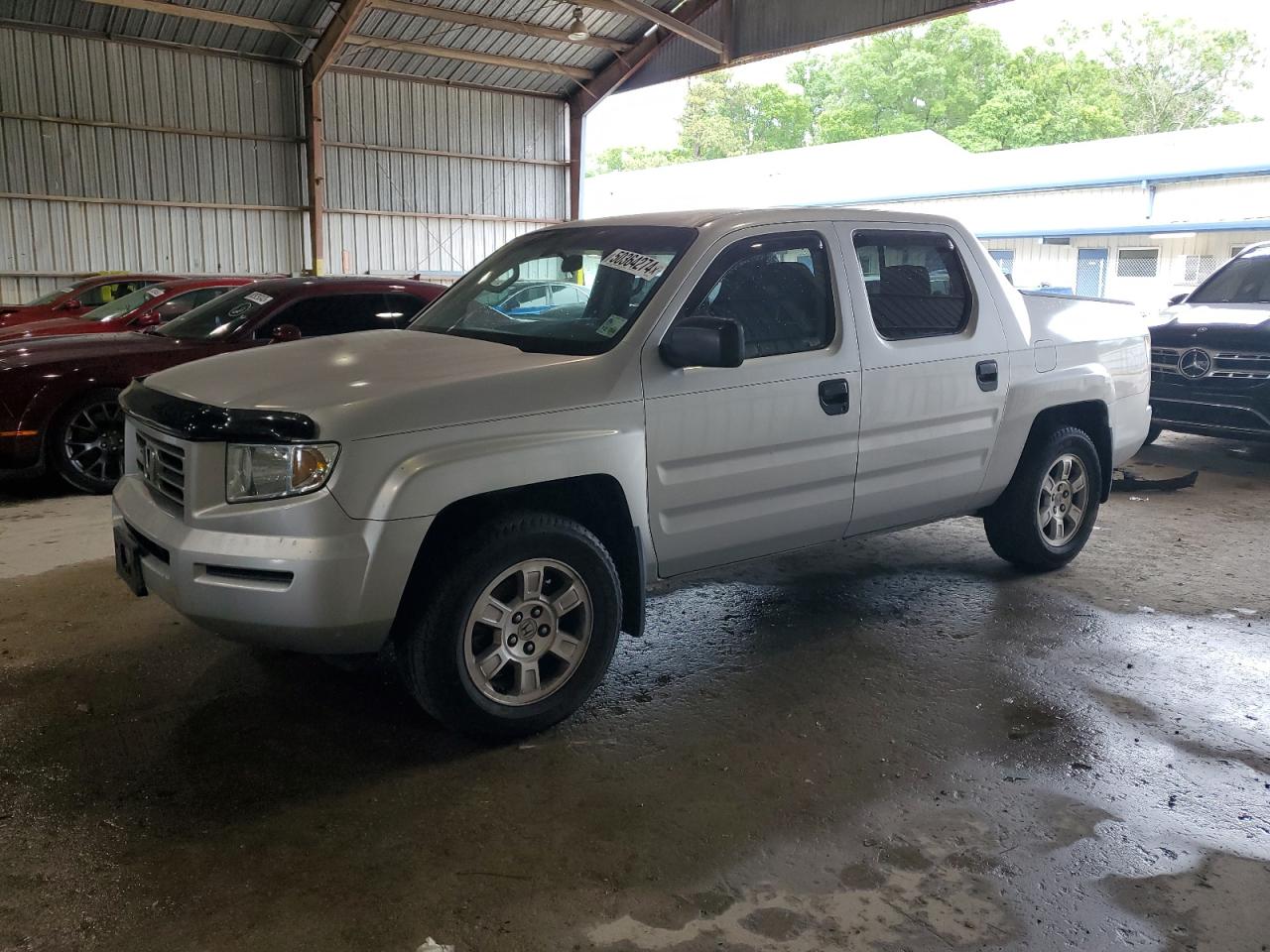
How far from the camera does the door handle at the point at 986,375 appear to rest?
15.6 ft

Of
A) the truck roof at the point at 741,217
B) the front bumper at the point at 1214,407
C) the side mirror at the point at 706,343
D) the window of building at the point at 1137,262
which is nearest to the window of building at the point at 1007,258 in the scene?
the window of building at the point at 1137,262

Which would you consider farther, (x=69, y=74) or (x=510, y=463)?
(x=69, y=74)

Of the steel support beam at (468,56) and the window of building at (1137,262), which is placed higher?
the steel support beam at (468,56)

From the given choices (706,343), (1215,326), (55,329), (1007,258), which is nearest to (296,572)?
(706,343)

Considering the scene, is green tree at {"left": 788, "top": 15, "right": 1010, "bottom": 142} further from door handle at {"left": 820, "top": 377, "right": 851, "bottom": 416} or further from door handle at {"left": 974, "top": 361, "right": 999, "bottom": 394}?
door handle at {"left": 820, "top": 377, "right": 851, "bottom": 416}

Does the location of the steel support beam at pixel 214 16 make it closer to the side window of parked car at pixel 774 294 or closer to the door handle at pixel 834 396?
the side window of parked car at pixel 774 294

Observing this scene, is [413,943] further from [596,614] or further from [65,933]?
[596,614]

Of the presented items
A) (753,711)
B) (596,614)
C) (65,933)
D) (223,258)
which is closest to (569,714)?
(596,614)

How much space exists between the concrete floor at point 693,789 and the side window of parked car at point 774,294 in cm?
137

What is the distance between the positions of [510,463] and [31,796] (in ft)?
5.96

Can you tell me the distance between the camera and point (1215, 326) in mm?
8117

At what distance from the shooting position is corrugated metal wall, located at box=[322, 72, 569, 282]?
20.5m

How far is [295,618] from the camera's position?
3.12 metres

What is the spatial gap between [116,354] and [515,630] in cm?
491
